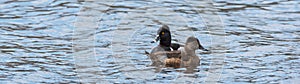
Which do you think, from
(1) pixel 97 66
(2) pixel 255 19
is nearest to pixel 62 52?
(1) pixel 97 66

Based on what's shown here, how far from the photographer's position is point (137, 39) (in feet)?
54.3

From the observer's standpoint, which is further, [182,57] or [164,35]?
[164,35]

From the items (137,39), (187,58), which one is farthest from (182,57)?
(137,39)

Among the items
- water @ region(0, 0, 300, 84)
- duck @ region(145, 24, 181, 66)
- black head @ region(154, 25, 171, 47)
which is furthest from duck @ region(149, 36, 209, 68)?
black head @ region(154, 25, 171, 47)

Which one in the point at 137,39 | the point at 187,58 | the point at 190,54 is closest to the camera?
the point at 187,58

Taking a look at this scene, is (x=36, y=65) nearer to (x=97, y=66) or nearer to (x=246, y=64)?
(x=97, y=66)

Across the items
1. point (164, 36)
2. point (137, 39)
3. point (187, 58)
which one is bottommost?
point (137, 39)

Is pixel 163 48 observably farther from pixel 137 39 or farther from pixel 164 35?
pixel 137 39

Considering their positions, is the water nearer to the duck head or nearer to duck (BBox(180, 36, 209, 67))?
duck (BBox(180, 36, 209, 67))

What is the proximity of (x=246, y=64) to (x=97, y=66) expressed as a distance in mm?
2511

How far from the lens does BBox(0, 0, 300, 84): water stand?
13273 millimetres

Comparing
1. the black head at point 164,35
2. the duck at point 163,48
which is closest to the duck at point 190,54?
the duck at point 163,48

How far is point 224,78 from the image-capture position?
12992 mm

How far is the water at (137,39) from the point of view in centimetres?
1327
